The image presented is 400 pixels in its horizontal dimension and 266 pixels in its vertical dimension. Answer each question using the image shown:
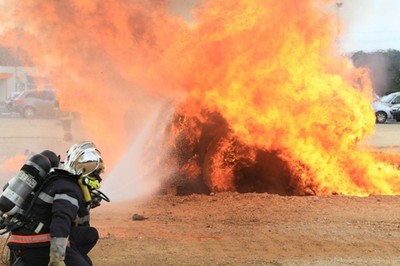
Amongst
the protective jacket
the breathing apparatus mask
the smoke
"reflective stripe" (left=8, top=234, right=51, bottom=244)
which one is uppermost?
the breathing apparatus mask

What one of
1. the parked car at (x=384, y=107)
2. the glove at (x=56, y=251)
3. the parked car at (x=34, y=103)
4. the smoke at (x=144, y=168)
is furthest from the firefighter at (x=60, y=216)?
the parked car at (x=384, y=107)

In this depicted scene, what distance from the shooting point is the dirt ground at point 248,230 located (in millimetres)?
5707

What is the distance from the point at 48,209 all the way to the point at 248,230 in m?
3.77

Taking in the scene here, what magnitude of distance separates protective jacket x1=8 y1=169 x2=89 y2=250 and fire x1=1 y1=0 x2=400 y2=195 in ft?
19.3

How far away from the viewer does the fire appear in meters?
9.23

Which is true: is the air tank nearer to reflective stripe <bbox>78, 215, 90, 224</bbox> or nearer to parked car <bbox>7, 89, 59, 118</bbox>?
reflective stripe <bbox>78, 215, 90, 224</bbox>

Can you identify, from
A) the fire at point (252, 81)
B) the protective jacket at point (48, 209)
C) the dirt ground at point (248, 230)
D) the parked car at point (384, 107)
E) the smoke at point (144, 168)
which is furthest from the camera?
the parked car at point (384, 107)

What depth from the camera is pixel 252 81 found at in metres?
9.20

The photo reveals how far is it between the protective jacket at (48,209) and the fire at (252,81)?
5.88m

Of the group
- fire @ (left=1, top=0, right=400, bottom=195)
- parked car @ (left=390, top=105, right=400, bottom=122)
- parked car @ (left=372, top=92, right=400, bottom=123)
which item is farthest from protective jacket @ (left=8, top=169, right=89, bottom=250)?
parked car @ (left=390, top=105, right=400, bottom=122)

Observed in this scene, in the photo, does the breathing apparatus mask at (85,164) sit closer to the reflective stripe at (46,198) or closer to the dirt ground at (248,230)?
the reflective stripe at (46,198)

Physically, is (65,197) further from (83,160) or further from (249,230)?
(249,230)

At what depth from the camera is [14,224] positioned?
3572 mm

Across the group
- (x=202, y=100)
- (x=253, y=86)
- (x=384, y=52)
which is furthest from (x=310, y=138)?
(x=384, y=52)
